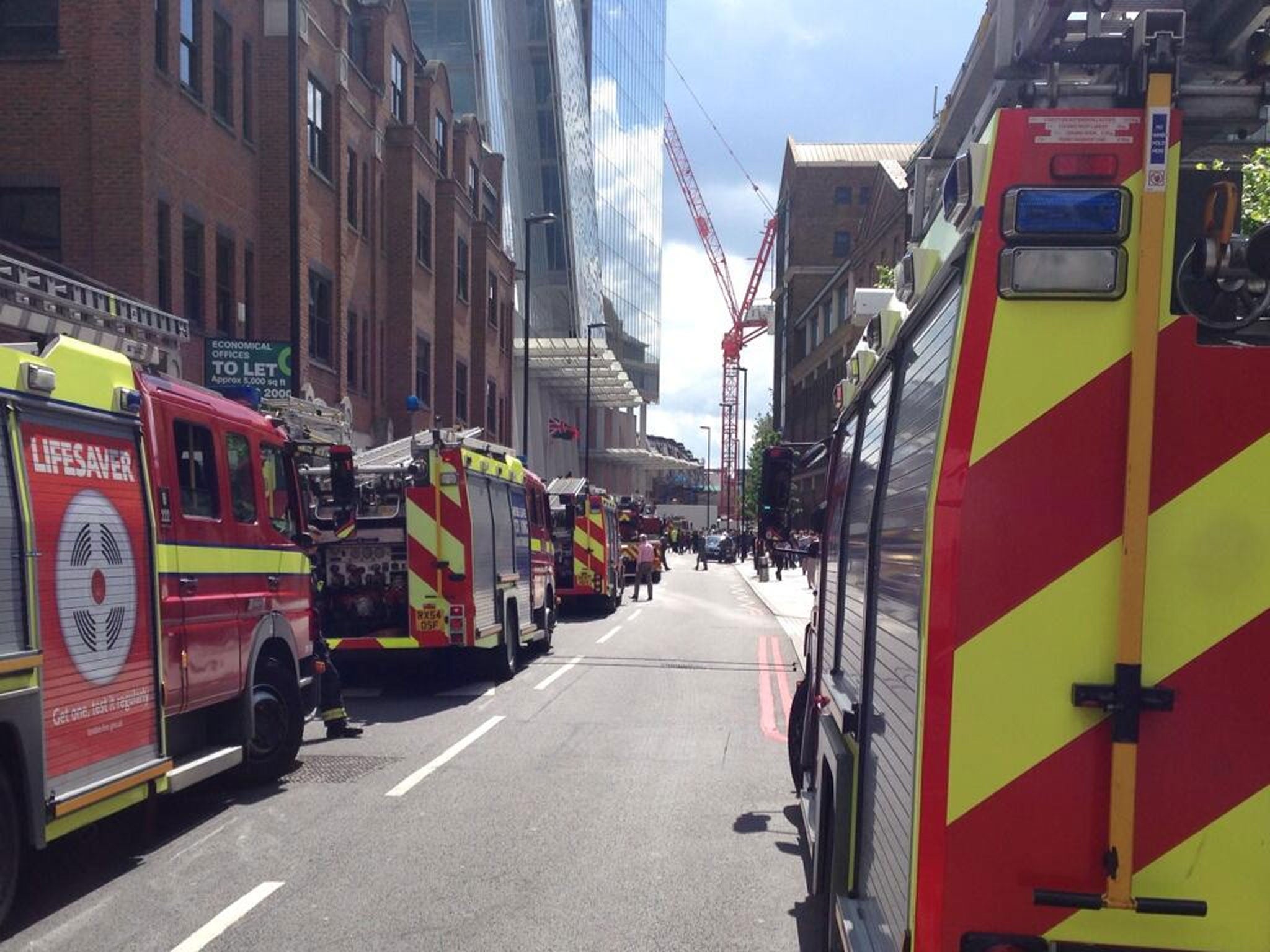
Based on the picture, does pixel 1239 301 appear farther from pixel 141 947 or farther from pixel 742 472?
pixel 742 472

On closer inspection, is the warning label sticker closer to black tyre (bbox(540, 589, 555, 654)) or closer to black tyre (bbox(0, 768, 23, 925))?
black tyre (bbox(0, 768, 23, 925))

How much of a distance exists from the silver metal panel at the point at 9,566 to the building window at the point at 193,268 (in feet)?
51.0

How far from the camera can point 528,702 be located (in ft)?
41.9

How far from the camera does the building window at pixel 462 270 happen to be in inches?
1580

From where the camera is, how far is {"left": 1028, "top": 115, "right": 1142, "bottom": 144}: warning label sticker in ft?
9.11

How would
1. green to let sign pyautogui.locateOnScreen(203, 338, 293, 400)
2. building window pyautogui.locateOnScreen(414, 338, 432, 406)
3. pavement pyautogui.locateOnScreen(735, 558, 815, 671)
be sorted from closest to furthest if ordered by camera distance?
green to let sign pyautogui.locateOnScreen(203, 338, 293, 400) → pavement pyautogui.locateOnScreen(735, 558, 815, 671) → building window pyautogui.locateOnScreen(414, 338, 432, 406)

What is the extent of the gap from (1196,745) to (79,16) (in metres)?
19.4

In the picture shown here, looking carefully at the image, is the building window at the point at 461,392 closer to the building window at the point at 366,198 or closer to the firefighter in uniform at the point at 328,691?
the building window at the point at 366,198

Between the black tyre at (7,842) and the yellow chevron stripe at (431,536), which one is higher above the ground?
the yellow chevron stripe at (431,536)

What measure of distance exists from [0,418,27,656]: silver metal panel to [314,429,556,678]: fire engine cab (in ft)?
22.0

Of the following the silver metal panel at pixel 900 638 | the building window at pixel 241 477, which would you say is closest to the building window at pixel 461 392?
the building window at pixel 241 477

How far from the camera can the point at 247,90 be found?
22891mm

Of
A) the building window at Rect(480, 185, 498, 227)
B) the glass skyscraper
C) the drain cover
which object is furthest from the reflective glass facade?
the drain cover

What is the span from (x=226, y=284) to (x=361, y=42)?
1297 cm
